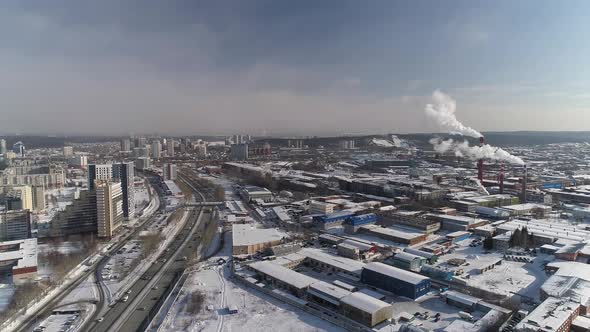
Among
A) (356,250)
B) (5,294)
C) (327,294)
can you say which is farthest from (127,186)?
(327,294)

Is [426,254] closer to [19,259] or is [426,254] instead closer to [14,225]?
[19,259]

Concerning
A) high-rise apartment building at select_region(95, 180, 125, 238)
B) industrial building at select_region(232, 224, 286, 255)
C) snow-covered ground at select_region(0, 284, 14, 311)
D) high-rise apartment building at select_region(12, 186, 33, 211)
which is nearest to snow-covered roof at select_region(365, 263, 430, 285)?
industrial building at select_region(232, 224, 286, 255)

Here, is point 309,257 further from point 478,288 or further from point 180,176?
point 180,176

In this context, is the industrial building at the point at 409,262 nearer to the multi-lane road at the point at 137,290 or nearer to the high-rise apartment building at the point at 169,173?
the multi-lane road at the point at 137,290

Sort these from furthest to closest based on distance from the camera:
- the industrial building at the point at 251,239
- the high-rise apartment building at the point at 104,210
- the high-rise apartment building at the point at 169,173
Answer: the high-rise apartment building at the point at 169,173 → the high-rise apartment building at the point at 104,210 → the industrial building at the point at 251,239

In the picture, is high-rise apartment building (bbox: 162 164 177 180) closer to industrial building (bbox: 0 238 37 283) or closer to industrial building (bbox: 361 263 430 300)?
industrial building (bbox: 0 238 37 283)

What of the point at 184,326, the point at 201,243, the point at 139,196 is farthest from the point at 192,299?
the point at 139,196

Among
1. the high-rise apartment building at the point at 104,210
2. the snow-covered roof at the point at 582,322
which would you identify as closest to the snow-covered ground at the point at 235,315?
the snow-covered roof at the point at 582,322
